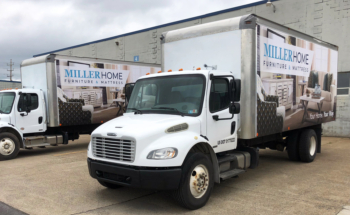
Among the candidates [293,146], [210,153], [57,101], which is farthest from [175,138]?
[57,101]

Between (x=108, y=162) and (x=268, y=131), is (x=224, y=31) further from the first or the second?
(x=108, y=162)

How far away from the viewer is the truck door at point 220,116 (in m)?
5.60

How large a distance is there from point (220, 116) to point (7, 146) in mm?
7754

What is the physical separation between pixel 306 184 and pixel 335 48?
5697 mm

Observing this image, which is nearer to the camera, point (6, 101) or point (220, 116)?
point (220, 116)

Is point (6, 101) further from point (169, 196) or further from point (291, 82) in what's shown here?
point (291, 82)

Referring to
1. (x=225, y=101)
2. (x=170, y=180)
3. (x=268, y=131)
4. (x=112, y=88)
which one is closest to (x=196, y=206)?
(x=170, y=180)

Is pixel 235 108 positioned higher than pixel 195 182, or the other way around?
pixel 235 108

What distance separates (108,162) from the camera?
5109 mm

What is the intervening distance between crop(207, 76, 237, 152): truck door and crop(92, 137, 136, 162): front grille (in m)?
1.55

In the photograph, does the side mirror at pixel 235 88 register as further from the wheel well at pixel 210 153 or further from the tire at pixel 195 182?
the tire at pixel 195 182

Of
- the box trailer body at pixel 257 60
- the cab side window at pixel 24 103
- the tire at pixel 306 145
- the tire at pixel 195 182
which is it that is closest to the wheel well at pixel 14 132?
the cab side window at pixel 24 103

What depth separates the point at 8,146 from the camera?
33.0ft

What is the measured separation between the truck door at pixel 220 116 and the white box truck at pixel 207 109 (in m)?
0.02
